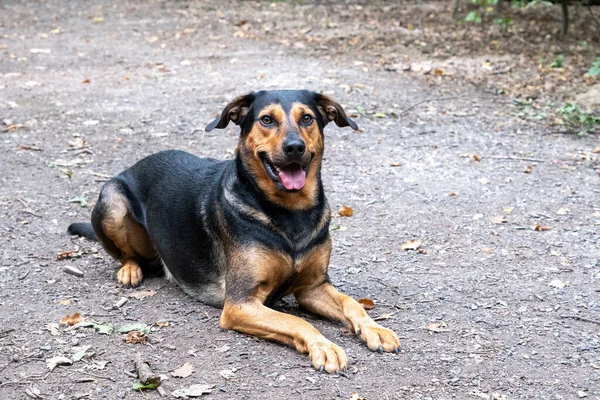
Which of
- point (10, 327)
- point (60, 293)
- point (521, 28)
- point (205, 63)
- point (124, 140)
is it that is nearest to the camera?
point (10, 327)

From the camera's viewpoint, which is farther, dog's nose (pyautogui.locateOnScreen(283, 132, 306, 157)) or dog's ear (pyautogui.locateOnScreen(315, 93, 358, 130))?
dog's ear (pyautogui.locateOnScreen(315, 93, 358, 130))

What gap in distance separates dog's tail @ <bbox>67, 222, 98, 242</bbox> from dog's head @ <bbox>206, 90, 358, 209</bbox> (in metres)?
2.03

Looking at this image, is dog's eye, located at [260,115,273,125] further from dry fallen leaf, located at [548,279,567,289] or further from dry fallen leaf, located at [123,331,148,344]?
dry fallen leaf, located at [548,279,567,289]

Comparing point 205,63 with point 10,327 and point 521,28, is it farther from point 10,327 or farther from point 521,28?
point 10,327

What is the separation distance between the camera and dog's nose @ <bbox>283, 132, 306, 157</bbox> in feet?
15.7

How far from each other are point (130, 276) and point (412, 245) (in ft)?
7.39

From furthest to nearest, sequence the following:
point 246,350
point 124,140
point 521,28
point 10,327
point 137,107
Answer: point 521,28 → point 137,107 → point 124,140 → point 10,327 → point 246,350

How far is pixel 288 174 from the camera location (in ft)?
16.3

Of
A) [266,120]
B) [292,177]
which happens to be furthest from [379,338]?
[266,120]

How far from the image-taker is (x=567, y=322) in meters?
5.26

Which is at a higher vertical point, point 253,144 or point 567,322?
point 253,144

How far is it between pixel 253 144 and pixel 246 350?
48.3 inches

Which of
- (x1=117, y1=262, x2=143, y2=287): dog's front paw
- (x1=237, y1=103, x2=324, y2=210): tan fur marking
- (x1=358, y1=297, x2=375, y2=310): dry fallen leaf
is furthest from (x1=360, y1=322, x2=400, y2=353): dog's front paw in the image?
(x1=117, y1=262, x2=143, y2=287): dog's front paw

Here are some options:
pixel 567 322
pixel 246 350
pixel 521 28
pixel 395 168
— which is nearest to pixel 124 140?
pixel 395 168
